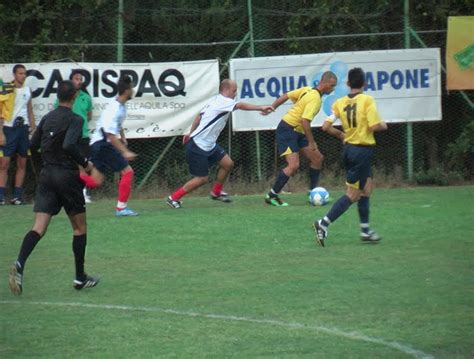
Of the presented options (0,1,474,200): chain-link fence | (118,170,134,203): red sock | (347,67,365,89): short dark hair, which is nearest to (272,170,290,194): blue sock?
(118,170,134,203): red sock

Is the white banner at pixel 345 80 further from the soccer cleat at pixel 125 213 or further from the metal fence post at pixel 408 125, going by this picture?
the soccer cleat at pixel 125 213

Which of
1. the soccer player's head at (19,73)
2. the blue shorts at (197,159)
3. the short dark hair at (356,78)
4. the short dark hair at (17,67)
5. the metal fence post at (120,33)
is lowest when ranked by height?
the blue shorts at (197,159)

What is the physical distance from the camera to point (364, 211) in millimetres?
12039

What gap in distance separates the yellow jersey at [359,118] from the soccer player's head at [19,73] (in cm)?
661

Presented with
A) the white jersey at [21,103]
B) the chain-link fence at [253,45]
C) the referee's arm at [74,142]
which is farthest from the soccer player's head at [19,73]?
the referee's arm at [74,142]

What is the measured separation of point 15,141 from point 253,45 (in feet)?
14.7

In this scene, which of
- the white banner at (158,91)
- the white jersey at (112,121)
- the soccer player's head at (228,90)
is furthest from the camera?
the white banner at (158,91)

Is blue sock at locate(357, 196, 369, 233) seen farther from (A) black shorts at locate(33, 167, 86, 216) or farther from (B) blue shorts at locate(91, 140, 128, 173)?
(B) blue shorts at locate(91, 140, 128, 173)

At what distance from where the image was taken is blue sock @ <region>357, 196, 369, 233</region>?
471 inches

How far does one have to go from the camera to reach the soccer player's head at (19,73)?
16.7m

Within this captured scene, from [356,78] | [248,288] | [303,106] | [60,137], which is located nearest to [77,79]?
[303,106]

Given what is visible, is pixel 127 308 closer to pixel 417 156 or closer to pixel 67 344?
pixel 67 344

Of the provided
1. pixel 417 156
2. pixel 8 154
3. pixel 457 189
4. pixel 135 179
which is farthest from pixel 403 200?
pixel 8 154

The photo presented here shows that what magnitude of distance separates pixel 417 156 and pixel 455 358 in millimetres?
12320
